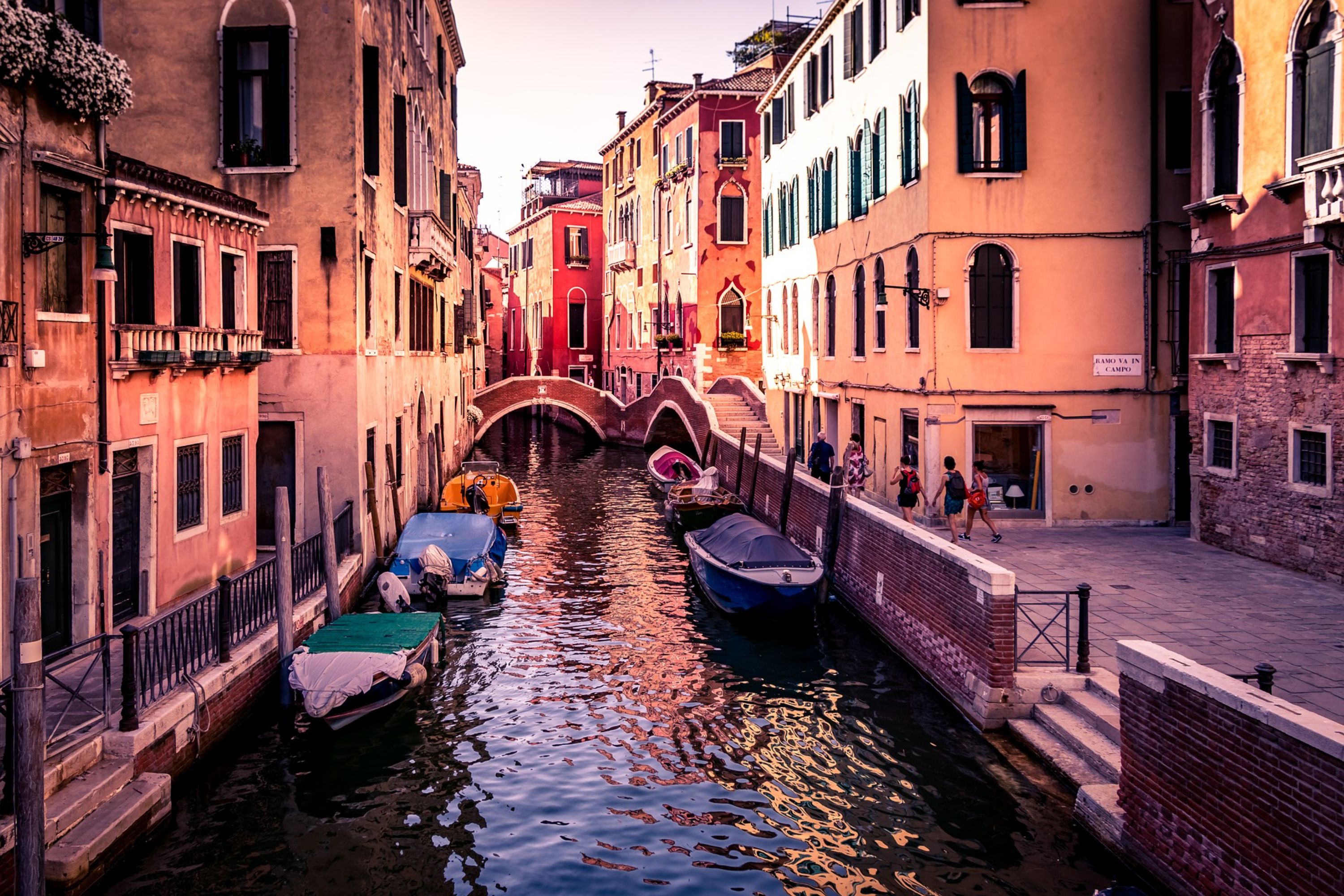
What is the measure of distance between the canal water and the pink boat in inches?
479

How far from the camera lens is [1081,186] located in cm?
1609

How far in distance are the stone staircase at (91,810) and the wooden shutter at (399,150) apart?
1203 centimetres

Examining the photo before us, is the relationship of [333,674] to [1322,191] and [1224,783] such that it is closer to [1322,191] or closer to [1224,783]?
[1224,783]

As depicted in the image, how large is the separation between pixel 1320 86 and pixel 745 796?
30.9ft

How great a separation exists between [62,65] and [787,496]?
12221 mm

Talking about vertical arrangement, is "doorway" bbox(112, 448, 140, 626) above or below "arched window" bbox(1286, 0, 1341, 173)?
below

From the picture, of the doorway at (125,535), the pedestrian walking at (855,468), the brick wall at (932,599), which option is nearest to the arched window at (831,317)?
the pedestrian walking at (855,468)

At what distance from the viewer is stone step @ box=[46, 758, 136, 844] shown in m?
6.73

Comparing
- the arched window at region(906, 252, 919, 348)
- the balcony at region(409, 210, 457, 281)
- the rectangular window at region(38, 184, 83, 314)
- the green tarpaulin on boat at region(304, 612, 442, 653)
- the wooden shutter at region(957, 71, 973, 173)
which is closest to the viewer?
the rectangular window at region(38, 184, 83, 314)

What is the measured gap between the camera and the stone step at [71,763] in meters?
6.88

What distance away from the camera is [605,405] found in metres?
40.2

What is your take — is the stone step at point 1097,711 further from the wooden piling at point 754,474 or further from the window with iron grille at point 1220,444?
the wooden piling at point 754,474

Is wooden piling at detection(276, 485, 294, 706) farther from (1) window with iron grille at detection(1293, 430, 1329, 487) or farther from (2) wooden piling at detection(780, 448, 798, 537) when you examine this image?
(1) window with iron grille at detection(1293, 430, 1329, 487)

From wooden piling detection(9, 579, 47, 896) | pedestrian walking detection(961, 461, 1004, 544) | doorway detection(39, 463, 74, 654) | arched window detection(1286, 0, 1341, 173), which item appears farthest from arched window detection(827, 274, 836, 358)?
wooden piling detection(9, 579, 47, 896)
